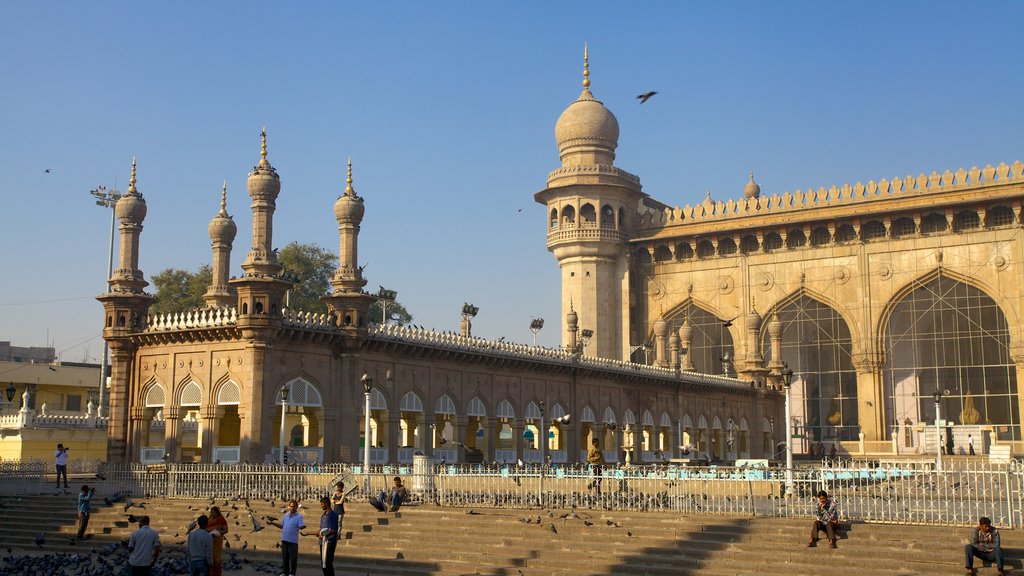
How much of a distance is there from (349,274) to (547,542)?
1179 cm

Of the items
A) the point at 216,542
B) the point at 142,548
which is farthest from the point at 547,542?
the point at 142,548

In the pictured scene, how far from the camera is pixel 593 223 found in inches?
2154

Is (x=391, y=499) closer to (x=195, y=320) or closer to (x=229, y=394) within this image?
(x=229, y=394)

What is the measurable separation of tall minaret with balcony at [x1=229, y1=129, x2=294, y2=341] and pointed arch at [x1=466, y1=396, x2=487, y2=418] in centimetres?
853

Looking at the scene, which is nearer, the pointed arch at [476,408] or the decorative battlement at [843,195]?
the pointed arch at [476,408]

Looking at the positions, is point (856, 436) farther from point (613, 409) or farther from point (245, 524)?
point (245, 524)

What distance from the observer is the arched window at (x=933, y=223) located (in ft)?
161

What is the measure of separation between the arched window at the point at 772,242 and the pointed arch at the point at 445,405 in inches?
1060

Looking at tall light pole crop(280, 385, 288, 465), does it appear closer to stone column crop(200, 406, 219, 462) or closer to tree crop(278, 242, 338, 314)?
stone column crop(200, 406, 219, 462)

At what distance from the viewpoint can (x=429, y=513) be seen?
19.3 m

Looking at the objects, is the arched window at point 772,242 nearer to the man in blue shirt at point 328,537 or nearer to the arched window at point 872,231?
the arched window at point 872,231

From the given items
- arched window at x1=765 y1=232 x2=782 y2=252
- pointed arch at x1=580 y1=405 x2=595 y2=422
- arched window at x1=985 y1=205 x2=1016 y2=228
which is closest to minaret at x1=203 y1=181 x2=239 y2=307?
pointed arch at x1=580 y1=405 x2=595 y2=422

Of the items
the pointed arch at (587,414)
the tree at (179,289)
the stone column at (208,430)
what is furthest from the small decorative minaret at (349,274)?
the tree at (179,289)

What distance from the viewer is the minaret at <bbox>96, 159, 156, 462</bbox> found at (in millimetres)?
27594
